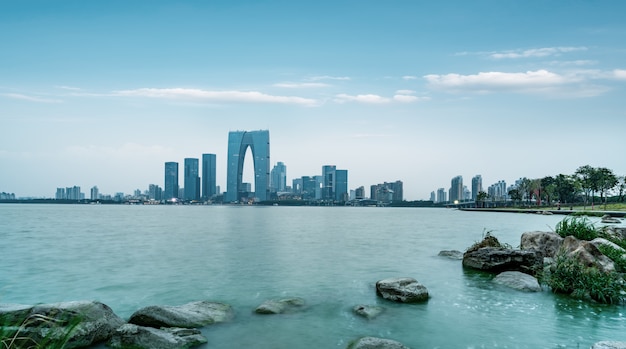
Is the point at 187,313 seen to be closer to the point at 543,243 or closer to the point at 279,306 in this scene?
the point at 279,306

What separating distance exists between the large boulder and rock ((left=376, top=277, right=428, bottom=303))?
3502 millimetres

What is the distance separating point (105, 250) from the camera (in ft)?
134

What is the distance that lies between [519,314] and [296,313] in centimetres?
804

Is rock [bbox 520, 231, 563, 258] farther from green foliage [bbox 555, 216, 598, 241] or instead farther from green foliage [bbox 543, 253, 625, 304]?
green foliage [bbox 543, 253, 625, 304]

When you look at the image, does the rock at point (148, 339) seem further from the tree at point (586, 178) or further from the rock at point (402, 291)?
the tree at point (586, 178)

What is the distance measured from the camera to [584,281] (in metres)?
17.9

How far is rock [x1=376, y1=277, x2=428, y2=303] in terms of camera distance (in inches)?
698

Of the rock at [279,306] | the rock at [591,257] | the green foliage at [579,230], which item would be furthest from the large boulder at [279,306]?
the green foliage at [579,230]

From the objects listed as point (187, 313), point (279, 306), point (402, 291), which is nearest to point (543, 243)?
point (402, 291)

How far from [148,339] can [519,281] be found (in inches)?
632

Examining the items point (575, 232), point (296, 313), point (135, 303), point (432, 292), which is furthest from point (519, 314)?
point (135, 303)

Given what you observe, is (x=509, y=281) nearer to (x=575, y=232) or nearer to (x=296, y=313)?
(x=575, y=232)

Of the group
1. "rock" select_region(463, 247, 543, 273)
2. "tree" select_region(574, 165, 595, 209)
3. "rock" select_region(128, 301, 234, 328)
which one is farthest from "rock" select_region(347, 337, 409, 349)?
"tree" select_region(574, 165, 595, 209)

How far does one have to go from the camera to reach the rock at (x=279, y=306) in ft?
53.1
